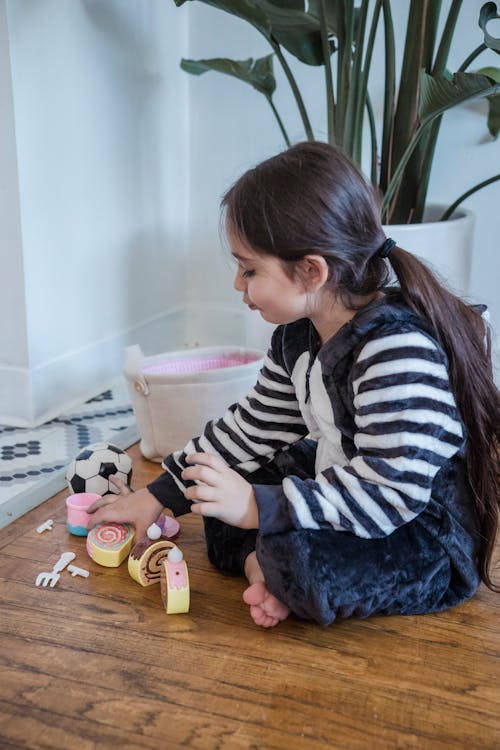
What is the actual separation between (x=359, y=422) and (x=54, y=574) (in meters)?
0.47

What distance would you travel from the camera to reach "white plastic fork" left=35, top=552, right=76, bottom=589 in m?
1.11

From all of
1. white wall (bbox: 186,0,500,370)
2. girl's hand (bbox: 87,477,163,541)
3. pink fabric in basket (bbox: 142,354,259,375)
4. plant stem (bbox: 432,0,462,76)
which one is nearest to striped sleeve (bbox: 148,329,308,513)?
girl's hand (bbox: 87,477,163,541)

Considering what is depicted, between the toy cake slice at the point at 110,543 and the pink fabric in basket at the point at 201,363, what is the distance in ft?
1.48

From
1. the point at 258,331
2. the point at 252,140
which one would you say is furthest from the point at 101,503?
the point at 252,140

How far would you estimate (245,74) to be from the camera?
173 cm

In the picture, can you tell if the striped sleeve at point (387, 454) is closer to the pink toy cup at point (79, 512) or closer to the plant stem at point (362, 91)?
the pink toy cup at point (79, 512)

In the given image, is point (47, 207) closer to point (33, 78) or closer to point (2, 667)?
point (33, 78)

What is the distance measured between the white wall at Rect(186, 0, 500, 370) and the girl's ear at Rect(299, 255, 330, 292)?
1.05m

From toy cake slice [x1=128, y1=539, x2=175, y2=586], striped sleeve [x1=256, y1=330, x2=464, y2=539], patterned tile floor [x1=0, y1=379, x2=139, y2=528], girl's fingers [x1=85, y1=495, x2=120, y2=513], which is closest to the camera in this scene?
striped sleeve [x1=256, y1=330, x2=464, y2=539]

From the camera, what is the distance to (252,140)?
2094 mm

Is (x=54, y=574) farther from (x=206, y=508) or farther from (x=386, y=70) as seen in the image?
(x=386, y=70)

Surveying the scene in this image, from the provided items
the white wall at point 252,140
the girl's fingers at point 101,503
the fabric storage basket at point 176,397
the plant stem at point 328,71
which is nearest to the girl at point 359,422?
the girl's fingers at point 101,503

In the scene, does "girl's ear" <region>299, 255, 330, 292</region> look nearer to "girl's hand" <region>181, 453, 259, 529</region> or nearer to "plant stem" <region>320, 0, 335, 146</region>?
"girl's hand" <region>181, 453, 259, 529</region>

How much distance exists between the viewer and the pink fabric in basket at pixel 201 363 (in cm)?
159
